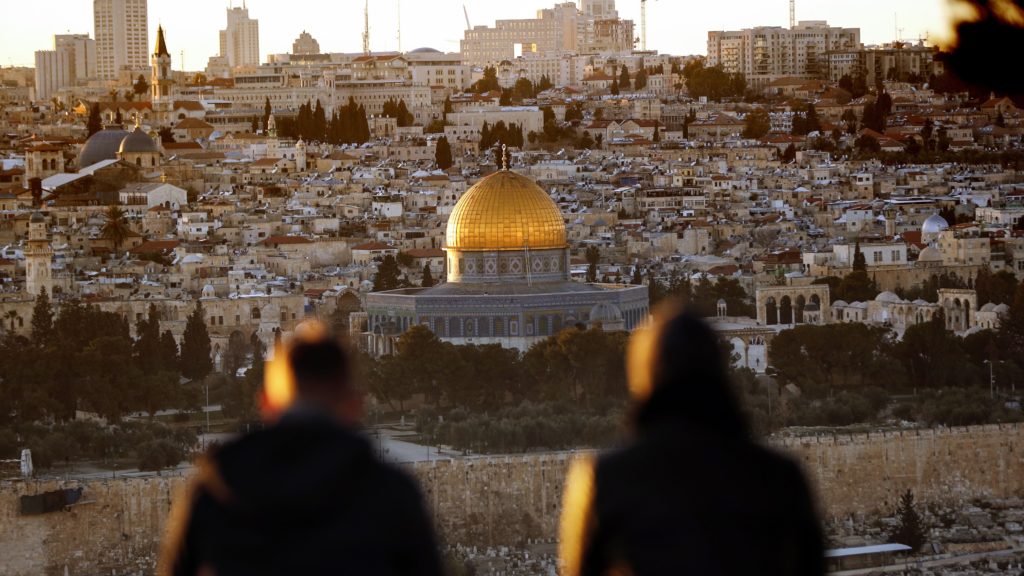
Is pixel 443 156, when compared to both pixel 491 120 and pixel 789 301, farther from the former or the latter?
pixel 789 301

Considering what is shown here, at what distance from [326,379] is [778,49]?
142m

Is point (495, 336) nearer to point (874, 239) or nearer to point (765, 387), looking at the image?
point (765, 387)

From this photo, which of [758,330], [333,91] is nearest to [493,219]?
[758,330]

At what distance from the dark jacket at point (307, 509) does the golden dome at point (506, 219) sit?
40.8m

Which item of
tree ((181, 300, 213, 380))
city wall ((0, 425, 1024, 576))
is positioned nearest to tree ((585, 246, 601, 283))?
tree ((181, 300, 213, 380))

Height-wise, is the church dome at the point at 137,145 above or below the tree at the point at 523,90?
below

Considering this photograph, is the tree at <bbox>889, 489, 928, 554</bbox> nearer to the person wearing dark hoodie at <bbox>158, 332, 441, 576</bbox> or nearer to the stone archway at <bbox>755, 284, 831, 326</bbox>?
the stone archway at <bbox>755, 284, 831, 326</bbox>

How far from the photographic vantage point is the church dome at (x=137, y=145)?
293 ft

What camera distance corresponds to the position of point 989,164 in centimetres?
9231

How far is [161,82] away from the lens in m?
116

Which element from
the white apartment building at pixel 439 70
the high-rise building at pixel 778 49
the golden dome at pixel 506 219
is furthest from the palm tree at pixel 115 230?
the high-rise building at pixel 778 49

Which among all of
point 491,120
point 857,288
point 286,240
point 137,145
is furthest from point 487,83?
point 857,288

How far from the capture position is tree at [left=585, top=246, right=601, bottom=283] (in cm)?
5607

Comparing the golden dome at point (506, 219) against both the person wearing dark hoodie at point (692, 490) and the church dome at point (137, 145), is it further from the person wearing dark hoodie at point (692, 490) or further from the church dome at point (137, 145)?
the church dome at point (137, 145)
